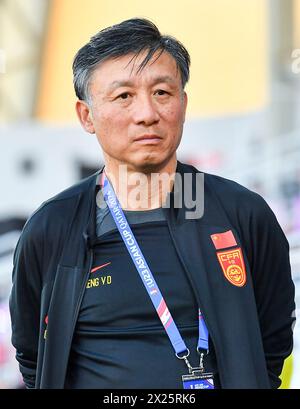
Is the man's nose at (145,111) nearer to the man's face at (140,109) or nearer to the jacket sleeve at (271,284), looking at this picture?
the man's face at (140,109)

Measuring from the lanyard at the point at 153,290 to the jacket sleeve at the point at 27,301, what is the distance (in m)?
0.23

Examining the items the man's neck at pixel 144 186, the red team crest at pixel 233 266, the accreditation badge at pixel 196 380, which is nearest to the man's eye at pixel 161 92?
the man's neck at pixel 144 186

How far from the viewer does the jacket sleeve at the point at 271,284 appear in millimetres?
2234

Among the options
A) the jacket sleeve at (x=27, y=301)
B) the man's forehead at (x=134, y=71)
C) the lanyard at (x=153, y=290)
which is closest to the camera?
the lanyard at (x=153, y=290)

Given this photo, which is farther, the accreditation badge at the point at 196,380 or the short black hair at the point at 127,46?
the short black hair at the point at 127,46

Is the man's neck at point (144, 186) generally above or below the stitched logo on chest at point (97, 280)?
above

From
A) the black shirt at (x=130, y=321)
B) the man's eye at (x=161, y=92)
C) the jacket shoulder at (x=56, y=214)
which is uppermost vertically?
the man's eye at (x=161, y=92)

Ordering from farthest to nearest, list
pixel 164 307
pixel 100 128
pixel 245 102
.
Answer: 1. pixel 245 102
2. pixel 100 128
3. pixel 164 307

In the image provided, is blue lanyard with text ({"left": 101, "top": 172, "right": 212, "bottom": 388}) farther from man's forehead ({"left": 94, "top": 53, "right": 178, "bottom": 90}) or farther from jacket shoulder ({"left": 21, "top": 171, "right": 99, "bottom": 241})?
man's forehead ({"left": 94, "top": 53, "right": 178, "bottom": 90})

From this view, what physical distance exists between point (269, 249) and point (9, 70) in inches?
101

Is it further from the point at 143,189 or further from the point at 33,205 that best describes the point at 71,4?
the point at 143,189

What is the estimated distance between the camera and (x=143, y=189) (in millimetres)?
2230

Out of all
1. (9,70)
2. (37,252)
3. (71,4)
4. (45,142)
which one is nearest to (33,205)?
(45,142)

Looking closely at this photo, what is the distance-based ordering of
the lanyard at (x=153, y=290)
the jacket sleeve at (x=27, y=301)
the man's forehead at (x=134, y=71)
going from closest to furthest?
the lanyard at (x=153, y=290)
the man's forehead at (x=134, y=71)
the jacket sleeve at (x=27, y=301)
